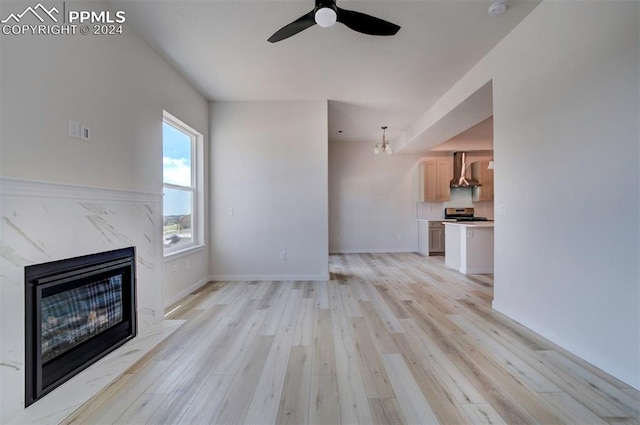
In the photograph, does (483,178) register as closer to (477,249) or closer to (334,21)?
(477,249)

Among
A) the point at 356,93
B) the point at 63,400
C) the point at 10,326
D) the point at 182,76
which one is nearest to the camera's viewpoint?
the point at 10,326

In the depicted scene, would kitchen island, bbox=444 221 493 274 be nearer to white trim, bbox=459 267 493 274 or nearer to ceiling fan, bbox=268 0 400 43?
white trim, bbox=459 267 493 274

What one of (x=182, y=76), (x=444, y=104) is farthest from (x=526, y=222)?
(x=182, y=76)

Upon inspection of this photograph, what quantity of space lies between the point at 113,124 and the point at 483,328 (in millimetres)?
3628

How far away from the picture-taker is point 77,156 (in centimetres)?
190

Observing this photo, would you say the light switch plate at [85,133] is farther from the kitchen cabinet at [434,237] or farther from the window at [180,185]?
the kitchen cabinet at [434,237]

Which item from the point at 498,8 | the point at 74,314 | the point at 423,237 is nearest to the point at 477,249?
the point at 423,237

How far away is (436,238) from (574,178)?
190 inches

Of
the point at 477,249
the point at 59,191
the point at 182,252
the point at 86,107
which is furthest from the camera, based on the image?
the point at 477,249

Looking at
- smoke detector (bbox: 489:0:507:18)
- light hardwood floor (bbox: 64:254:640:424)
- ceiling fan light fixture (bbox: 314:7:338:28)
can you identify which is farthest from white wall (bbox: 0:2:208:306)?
smoke detector (bbox: 489:0:507:18)

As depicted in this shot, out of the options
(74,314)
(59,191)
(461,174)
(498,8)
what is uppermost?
(498,8)

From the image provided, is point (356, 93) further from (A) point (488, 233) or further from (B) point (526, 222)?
(A) point (488, 233)

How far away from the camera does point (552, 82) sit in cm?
218

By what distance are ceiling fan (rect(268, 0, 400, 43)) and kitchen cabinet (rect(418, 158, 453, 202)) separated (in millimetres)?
5368
